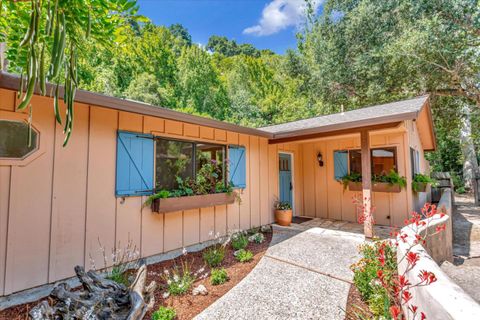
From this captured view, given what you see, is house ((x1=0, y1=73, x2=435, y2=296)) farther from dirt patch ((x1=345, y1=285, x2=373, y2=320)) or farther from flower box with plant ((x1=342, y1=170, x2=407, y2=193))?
dirt patch ((x1=345, y1=285, x2=373, y2=320))

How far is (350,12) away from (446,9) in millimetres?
3836

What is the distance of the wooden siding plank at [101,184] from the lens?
3158 mm

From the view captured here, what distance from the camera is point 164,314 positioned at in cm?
228

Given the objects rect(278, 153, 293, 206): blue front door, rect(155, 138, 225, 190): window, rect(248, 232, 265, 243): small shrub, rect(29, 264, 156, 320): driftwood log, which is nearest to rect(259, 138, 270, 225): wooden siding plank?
rect(278, 153, 293, 206): blue front door

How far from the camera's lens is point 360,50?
1098 cm

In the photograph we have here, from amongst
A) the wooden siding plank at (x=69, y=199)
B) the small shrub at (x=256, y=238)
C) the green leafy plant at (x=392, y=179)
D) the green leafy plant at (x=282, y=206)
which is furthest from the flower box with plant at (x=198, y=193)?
the green leafy plant at (x=392, y=179)

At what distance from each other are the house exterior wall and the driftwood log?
5.16 meters

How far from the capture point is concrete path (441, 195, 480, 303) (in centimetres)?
308

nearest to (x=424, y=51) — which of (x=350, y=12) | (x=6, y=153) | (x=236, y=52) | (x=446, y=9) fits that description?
(x=446, y=9)

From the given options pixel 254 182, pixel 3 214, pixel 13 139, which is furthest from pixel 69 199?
pixel 254 182

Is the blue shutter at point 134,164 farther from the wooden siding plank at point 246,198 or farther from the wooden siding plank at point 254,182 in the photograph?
the wooden siding plank at point 254,182

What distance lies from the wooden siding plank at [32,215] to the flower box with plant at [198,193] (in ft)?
4.17

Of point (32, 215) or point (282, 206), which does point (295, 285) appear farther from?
point (32, 215)

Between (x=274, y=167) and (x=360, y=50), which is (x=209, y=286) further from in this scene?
(x=360, y=50)
